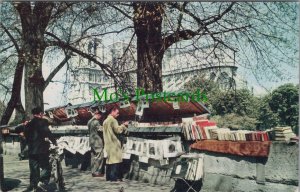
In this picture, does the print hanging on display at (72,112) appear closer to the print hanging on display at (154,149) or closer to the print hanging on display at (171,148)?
the print hanging on display at (154,149)

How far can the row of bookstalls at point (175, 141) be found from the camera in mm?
7058

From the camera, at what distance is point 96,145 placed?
34.4 ft

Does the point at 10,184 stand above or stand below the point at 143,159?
below

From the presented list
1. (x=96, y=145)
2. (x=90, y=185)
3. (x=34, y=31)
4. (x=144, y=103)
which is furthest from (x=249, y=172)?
(x=34, y=31)

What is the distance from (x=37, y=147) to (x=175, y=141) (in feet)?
10.0

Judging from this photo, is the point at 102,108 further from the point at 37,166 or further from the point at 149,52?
the point at 37,166

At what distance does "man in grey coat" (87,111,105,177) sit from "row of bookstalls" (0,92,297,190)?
0.82m

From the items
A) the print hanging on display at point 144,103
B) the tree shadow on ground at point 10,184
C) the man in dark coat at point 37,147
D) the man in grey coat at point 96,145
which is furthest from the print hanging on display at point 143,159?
the tree shadow on ground at point 10,184

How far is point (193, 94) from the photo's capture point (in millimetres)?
8992

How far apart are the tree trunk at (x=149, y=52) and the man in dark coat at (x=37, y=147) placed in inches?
157

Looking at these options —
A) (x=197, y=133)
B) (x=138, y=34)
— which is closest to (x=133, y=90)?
(x=138, y=34)

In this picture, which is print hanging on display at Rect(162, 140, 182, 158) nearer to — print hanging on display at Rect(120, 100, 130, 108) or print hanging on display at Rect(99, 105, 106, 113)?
print hanging on display at Rect(120, 100, 130, 108)

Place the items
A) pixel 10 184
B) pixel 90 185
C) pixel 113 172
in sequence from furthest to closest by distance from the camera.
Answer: pixel 113 172
pixel 90 185
pixel 10 184

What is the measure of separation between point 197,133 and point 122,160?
107 inches
